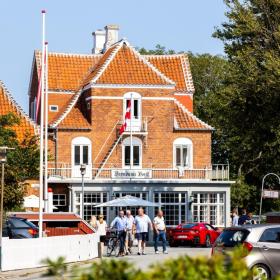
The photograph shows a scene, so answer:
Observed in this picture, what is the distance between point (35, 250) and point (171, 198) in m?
38.0

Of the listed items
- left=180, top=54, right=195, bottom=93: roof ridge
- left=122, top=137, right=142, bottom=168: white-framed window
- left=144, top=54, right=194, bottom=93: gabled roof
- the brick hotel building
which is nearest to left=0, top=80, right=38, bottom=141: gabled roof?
the brick hotel building

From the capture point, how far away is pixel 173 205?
70.1 metres

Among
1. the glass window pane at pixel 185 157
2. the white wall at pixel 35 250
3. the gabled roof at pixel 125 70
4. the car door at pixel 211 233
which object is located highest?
the gabled roof at pixel 125 70

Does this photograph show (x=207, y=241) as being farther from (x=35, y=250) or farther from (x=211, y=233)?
(x=35, y=250)

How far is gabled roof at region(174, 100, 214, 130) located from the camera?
73.8 metres

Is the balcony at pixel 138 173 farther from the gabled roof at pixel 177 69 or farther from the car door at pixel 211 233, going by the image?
the car door at pixel 211 233

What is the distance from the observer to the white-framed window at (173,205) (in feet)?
229

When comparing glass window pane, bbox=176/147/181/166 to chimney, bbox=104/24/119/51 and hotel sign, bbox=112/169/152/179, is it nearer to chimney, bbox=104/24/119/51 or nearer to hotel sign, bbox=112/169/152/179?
hotel sign, bbox=112/169/152/179

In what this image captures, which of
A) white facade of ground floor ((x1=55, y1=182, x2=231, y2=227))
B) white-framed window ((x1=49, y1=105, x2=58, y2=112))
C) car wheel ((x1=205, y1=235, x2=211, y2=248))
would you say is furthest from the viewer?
white-framed window ((x1=49, y1=105, x2=58, y2=112))

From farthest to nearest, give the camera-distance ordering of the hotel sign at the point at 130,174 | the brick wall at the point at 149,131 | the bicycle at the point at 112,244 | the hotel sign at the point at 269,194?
the brick wall at the point at 149,131, the hotel sign at the point at 130,174, the hotel sign at the point at 269,194, the bicycle at the point at 112,244

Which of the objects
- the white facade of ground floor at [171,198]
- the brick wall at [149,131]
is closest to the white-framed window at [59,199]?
the white facade of ground floor at [171,198]

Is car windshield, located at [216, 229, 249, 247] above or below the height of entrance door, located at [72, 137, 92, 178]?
below

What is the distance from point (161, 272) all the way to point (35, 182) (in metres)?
58.8

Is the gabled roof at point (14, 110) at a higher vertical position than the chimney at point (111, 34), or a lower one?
lower
